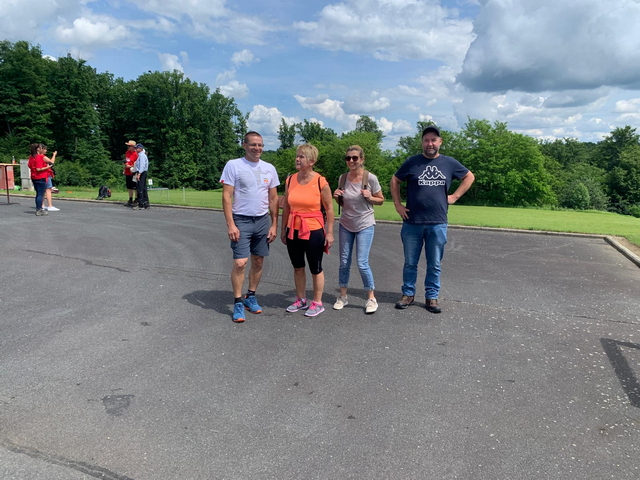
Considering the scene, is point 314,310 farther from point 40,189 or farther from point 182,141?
point 182,141

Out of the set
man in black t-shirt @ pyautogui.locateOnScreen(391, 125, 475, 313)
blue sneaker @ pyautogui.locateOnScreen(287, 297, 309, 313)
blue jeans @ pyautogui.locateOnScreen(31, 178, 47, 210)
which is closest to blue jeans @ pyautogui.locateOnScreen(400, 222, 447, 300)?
man in black t-shirt @ pyautogui.locateOnScreen(391, 125, 475, 313)

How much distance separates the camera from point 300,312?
5324mm

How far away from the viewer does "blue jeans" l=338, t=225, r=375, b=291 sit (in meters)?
5.42

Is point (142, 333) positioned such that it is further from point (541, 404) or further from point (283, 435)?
point (541, 404)

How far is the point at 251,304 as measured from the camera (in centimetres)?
530

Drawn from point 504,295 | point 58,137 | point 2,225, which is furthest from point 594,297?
point 58,137

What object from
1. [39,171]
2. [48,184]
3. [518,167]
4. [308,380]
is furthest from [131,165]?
[518,167]

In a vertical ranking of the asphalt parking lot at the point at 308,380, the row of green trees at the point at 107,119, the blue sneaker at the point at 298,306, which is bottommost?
the asphalt parking lot at the point at 308,380

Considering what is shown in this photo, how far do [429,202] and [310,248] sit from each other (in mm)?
1533

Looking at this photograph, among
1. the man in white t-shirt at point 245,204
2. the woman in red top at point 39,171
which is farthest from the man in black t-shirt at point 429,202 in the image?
the woman in red top at point 39,171

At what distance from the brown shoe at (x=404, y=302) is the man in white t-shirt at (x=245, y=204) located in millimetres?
1819

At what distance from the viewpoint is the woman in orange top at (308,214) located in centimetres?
498

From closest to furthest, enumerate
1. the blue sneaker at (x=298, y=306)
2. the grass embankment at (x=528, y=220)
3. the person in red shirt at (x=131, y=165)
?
the blue sneaker at (x=298, y=306), the grass embankment at (x=528, y=220), the person in red shirt at (x=131, y=165)

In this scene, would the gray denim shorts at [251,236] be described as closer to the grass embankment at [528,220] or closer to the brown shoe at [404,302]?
the brown shoe at [404,302]
